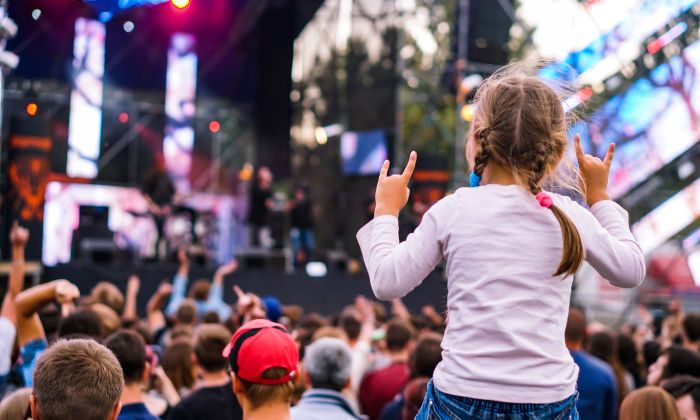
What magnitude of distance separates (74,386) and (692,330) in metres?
4.40

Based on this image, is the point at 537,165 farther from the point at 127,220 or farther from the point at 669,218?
the point at 127,220

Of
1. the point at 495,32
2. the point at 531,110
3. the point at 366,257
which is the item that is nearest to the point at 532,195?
the point at 531,110

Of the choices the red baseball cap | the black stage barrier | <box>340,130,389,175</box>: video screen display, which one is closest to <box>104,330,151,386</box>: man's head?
the red baseball cap

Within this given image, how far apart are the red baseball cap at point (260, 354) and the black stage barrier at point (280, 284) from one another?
9281 millimetres

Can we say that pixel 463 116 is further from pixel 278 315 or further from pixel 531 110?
pixel 531 110

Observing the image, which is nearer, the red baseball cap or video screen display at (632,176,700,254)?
the red baseball cap

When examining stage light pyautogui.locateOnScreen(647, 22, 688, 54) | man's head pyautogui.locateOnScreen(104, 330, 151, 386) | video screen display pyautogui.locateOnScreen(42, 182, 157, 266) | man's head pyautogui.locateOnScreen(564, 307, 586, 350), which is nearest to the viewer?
man's head pyautogui.locateOnScreen(104, 330, 151, 386)

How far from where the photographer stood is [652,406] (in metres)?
3.33

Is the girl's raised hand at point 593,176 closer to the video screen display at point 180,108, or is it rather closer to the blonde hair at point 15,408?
Answer: the blonde hair at point 15,408

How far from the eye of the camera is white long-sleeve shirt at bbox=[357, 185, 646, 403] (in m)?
1.95

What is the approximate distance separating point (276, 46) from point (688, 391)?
56.2 ft

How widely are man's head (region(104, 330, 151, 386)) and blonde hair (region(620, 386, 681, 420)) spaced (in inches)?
80.6

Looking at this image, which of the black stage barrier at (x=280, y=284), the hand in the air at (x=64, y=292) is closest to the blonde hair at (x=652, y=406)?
the hand in the air at (x=64, y=292)

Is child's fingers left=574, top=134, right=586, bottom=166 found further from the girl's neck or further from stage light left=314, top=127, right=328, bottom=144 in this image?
stage light left=314, top=127, right=328, bottom=144
